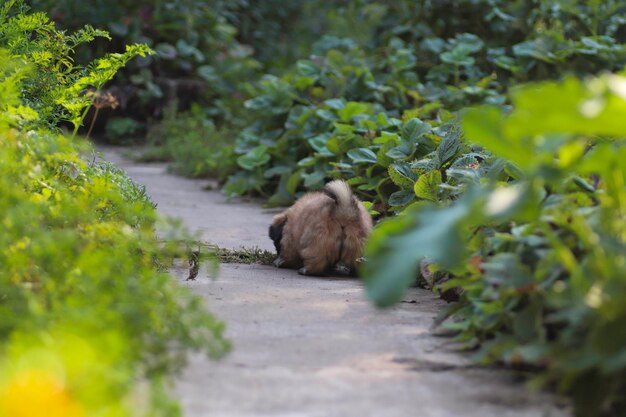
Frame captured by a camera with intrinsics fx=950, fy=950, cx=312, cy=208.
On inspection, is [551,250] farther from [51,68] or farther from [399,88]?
[399,88]

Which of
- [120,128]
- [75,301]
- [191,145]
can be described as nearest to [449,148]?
[75,301]

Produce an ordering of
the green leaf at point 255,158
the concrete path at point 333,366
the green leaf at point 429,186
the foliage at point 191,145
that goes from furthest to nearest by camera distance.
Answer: the foliage at point 191,145 < the green leaf at point 255,158 < the green leaf at point 429,186 < the concrete path at point 333,366

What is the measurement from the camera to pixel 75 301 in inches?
108

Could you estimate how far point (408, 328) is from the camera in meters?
3.75

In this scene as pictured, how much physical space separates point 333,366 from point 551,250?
2.63 ft

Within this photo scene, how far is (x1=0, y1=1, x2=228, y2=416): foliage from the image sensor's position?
217 cm

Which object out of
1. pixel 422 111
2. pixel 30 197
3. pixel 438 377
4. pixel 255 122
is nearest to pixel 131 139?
pixel 255 122

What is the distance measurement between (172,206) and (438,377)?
183 inches

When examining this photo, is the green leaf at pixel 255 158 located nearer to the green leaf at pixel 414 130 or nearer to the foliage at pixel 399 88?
the foliage at pixel 399 88

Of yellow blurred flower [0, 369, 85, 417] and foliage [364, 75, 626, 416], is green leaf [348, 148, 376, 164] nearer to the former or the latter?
foliage [364, 75, 626, 416]

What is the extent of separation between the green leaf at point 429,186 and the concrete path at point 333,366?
18.6 inches

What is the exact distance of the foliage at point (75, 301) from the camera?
7.12 ft

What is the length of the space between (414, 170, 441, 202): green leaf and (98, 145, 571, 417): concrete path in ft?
1.55

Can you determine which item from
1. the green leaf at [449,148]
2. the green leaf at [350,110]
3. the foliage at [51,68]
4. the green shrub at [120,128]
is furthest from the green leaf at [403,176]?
the green shrub at [120,128]
